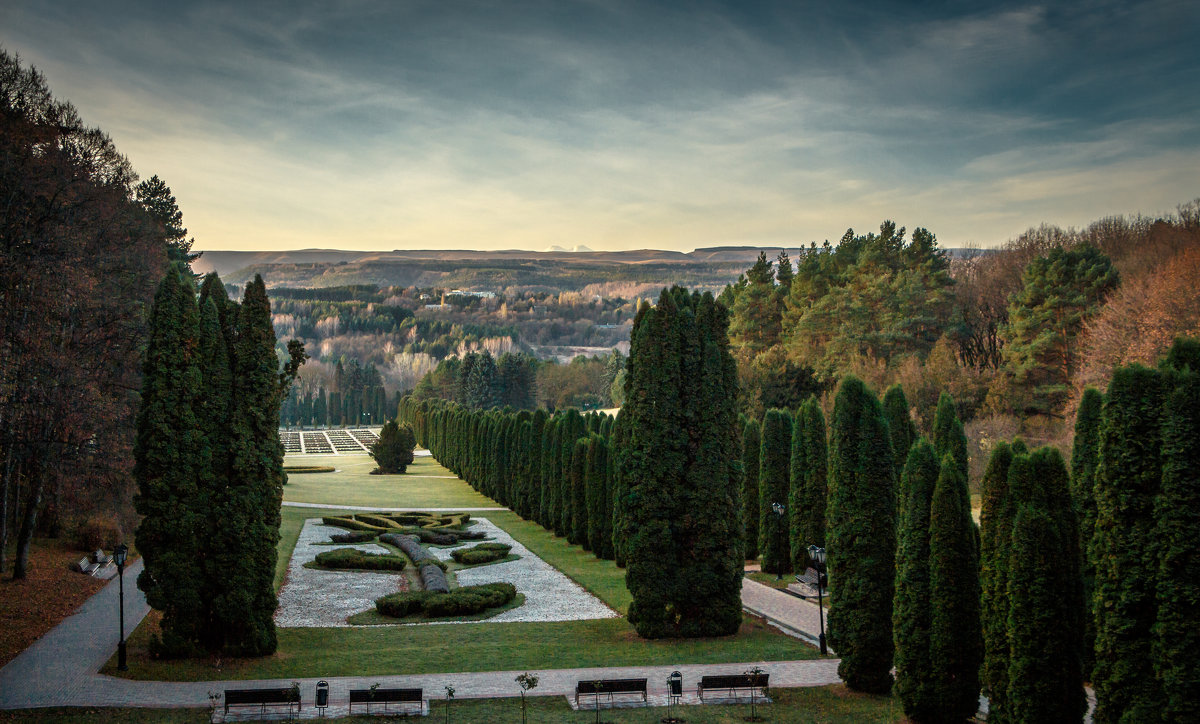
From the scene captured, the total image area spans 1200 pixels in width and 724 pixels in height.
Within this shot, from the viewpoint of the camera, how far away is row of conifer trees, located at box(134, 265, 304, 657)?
1827cm

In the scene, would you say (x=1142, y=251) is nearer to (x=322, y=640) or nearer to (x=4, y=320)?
(x=322, y=640)

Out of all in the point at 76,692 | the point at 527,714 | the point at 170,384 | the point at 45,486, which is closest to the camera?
the point at 527,714

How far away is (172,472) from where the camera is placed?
18391mm

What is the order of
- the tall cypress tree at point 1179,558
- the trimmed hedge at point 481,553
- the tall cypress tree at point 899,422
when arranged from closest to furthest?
1. the tall cypress tree at point 1179,558
2. the tall cypress tree at point 899,422
3. the trimmed hedge at point 481,553

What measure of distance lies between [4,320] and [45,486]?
7.51m

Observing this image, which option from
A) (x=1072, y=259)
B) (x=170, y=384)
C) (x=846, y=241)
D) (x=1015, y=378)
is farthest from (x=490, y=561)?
(x=846, y=241)

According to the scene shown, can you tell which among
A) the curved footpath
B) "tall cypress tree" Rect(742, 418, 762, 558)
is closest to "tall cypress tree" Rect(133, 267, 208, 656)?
the curved footpath

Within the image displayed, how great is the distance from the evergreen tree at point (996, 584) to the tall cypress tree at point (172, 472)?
591 inches

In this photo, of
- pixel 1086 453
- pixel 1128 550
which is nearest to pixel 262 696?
pixel 1128 550

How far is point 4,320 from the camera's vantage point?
22328mm

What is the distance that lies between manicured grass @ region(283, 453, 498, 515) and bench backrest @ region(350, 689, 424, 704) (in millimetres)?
Answer: 32474

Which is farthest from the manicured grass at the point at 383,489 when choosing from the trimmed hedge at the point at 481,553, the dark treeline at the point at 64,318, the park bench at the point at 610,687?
the park bench at the point at 610,687

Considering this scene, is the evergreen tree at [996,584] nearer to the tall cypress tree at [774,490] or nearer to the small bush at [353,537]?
the tall cypress tree at [774,490]

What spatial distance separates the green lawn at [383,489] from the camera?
51281 millimetres
